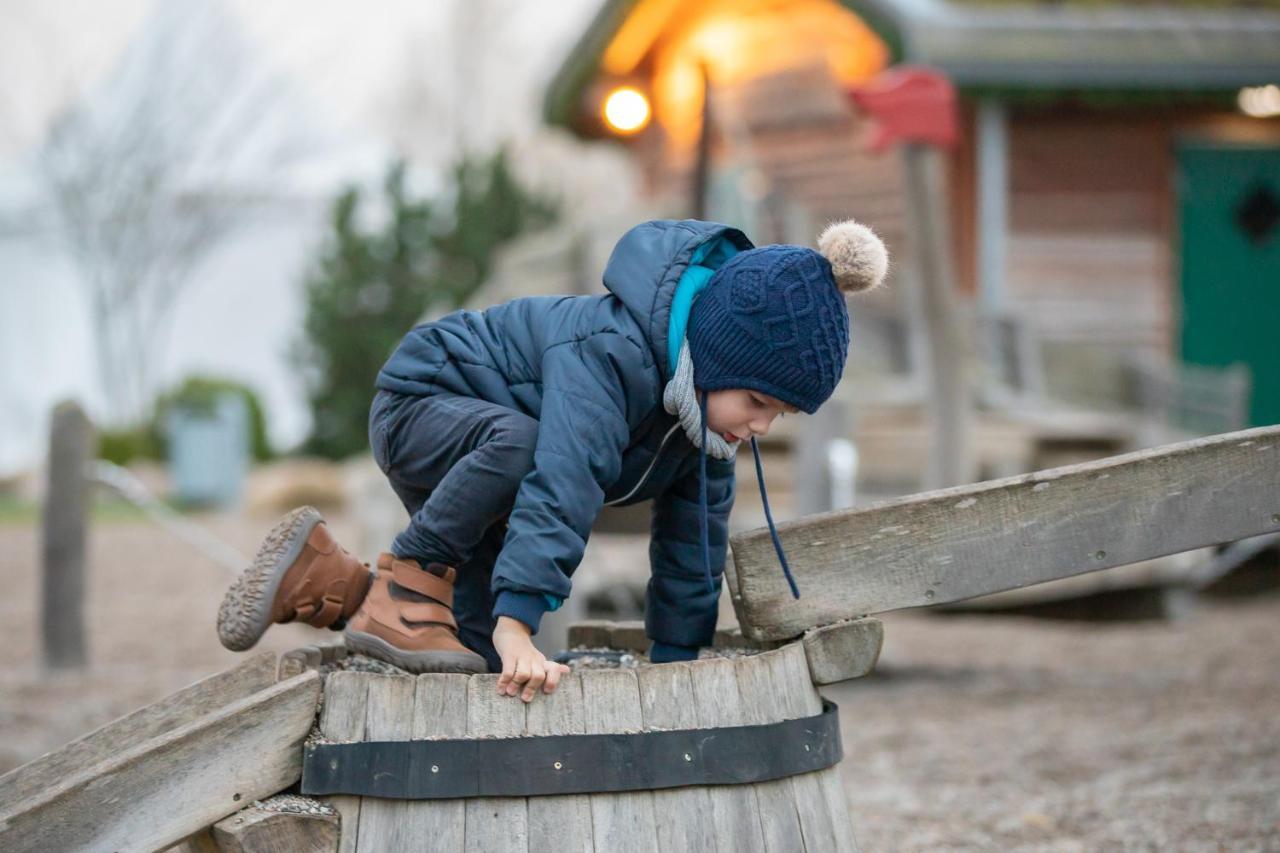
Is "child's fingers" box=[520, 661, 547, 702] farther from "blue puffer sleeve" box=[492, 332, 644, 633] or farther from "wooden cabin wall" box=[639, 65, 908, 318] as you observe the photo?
"wooden cabin wall" box=[639, 65, 908, 318]

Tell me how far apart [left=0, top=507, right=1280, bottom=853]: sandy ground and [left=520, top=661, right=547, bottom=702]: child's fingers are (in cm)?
180

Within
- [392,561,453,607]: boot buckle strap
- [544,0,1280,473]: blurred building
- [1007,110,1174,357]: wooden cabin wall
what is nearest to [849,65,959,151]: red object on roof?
[544,0,1280,473]: blurred building

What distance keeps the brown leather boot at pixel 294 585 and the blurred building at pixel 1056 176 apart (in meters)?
5.24

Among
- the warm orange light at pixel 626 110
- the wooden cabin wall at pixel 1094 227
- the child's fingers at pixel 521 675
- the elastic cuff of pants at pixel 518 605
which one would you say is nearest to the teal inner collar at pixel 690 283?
the elastic cuff of pants at pixel 518 605

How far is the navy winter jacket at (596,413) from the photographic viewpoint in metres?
2.23

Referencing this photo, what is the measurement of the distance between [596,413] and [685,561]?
51cm

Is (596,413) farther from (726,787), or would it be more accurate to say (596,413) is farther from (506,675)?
(726,787)

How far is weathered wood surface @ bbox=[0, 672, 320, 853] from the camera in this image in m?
2.05

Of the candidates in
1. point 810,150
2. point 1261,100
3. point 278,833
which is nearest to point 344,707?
point 278,833

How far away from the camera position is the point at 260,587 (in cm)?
240

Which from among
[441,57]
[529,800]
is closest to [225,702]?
[529,800]

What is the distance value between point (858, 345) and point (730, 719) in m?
6.45

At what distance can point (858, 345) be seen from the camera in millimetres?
8477

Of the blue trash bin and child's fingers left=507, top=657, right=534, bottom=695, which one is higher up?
child's fingers left=507, top=657, right=534, bottom=695
